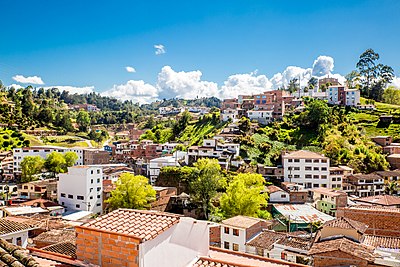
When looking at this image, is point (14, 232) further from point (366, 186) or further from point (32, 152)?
point (32, 152)

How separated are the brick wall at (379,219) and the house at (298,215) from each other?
8857mm

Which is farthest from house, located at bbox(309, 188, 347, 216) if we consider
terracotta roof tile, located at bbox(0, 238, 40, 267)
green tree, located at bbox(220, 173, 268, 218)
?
terracotta roof tile, located at bbox(0, 238, 40, 267)

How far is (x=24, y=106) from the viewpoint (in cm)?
8238

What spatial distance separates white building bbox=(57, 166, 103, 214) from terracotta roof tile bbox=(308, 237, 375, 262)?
85.5 feet

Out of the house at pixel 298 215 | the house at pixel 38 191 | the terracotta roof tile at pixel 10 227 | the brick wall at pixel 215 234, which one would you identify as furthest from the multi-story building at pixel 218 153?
the terracotta roof tile at pixel 10 227

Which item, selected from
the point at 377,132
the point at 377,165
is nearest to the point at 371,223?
the point at 377,165

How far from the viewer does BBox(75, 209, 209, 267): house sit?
435cm

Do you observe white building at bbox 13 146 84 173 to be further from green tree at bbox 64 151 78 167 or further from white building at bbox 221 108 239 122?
white building at bbox 221 108 239 122

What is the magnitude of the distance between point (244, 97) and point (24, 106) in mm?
53405

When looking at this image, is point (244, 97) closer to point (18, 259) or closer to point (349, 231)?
point (349, 231)

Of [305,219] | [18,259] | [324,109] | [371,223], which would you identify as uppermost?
[324,109]

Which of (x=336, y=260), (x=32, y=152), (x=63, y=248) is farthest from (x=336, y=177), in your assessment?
(x=32, y=152)

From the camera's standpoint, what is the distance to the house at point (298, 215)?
28328 mm

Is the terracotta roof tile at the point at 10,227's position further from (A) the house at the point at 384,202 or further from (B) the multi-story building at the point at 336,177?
(B) the multi-story building at the point at 336,177
